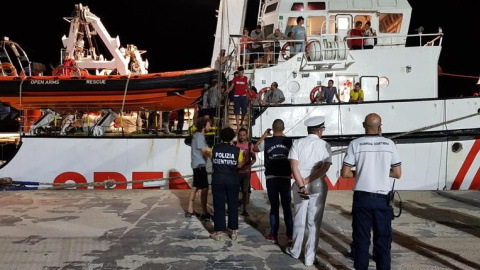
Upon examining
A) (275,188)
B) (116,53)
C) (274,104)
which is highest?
(116,53)

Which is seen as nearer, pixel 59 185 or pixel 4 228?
pixel 4 228

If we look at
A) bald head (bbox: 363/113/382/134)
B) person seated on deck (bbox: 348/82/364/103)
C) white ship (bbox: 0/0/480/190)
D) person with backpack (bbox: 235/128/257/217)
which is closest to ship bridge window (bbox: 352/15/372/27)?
white ship (bbox: 0/0/480/190)

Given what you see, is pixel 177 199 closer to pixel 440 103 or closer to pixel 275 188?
pixel 275 188

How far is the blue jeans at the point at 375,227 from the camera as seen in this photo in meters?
3.61

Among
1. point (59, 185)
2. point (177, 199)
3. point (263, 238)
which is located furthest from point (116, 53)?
point (263, 238)

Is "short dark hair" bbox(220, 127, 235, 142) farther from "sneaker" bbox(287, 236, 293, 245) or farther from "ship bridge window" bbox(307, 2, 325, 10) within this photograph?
"ship bridge window" bbox(307, 2, 325, 10)

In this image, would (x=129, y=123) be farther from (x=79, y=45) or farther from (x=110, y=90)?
(x=79, y=45)

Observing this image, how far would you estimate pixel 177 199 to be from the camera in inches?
316

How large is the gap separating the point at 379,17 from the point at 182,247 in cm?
862

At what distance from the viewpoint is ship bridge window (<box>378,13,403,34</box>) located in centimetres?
1129

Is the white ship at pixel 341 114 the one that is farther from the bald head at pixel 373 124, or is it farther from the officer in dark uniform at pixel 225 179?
the bald head at pixel 373 124

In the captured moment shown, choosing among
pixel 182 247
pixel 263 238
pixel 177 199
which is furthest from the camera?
pixel 177 199

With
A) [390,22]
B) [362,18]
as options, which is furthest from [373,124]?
[390,22]

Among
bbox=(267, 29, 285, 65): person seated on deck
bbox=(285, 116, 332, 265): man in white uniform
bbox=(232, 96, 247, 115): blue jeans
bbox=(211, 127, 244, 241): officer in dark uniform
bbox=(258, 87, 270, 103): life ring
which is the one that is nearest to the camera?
bbox=(285, 116, 332, 265): man in white uniform
